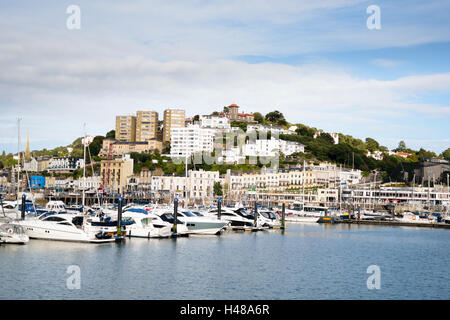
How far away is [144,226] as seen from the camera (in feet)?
142

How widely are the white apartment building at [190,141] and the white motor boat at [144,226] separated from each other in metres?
118

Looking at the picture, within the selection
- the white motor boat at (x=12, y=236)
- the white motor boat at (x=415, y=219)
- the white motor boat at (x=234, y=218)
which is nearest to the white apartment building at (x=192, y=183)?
the white motor boat at (x=415, y=219)

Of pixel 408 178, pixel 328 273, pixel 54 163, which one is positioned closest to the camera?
pixel 328 273

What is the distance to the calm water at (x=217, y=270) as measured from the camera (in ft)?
84.0

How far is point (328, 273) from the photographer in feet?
106

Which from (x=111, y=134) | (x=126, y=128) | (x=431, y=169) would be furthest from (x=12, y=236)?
(x=111, y=134)

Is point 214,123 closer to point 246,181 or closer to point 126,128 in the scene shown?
point 126,128

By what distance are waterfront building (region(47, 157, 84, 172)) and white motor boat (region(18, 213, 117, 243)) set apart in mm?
135976

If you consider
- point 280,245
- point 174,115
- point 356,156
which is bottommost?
point 280,245

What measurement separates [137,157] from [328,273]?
428 feet

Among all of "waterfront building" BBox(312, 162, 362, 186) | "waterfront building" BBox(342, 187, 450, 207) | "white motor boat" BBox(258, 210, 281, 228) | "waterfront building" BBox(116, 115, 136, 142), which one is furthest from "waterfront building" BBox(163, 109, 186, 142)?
"white motor boat" BBox(258, 210, 281, 228)

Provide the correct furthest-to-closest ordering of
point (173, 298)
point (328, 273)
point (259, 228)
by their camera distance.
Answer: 1. point (259, 228)
2. point (328, 273)
3. point (173, 298)

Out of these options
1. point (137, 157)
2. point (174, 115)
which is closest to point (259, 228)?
point (137, 157)
